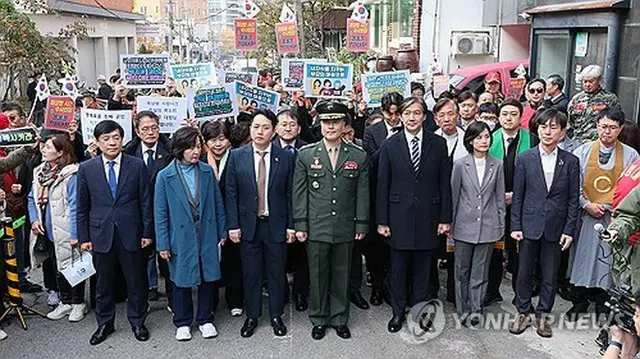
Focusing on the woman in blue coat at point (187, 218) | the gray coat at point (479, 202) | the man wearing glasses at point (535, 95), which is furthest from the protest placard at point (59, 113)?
the man wearing glasses at point (535, 95)

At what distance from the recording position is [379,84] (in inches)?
260

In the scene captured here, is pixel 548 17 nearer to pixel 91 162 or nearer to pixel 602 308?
pixel 602 308

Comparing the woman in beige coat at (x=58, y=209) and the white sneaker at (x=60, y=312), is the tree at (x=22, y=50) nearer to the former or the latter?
the woman in beige coat at (x=58, y=209)

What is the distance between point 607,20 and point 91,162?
657 centimetres

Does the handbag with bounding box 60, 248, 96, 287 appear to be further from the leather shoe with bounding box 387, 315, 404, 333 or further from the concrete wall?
the concrete wall

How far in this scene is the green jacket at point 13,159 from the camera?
4.83 m

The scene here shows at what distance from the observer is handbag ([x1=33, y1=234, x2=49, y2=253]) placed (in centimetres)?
510

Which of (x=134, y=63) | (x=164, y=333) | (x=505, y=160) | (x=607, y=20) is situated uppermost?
(x=607, y=20)

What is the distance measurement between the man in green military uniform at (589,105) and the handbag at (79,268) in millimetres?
4614

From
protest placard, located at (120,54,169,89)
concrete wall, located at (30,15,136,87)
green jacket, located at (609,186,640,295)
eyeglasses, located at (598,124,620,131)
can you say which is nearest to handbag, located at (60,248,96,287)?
protest placard, located at (120,54,169,89)

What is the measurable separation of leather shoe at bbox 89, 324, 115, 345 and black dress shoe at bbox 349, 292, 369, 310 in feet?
6.72

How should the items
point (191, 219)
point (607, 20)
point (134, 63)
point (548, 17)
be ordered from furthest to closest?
point (548, 17) < point (607, 20) < point (134, 63) < point (191, 219)

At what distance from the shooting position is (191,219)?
4.63 meters

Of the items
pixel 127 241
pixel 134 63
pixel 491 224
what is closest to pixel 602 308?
pixel 491 224
